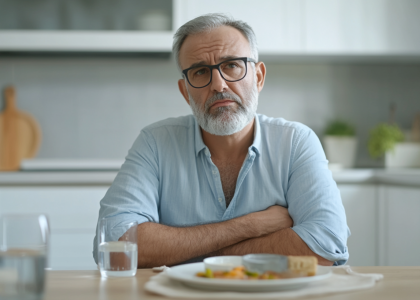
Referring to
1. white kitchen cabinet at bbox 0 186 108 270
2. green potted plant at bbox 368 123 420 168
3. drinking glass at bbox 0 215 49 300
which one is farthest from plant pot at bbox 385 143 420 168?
A: drinking glass at bbox 0 215 49 300

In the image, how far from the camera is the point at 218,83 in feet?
4.92

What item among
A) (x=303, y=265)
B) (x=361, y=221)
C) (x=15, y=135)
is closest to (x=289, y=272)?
A: (x=303, y=265)

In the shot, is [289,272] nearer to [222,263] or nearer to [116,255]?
[222,263]

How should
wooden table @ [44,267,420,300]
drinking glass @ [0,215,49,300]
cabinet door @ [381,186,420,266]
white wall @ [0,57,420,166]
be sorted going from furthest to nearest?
white wall @ [0,57,420,166] < cabinet door @ [381,186,420,266] < wooden table @ [44,267,420,300] < drinking glass @ [0,215,49,300]

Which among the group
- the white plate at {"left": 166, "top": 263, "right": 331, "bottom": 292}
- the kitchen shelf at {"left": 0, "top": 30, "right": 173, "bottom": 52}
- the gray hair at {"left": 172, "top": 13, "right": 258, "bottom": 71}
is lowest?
the white plate at {"left": 166, "top": 263, "right": 331, "bottom": 292}

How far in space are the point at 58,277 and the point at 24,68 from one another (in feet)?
7.63

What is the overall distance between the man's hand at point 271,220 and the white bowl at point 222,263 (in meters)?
0.47

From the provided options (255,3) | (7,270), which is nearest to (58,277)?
(7,270)

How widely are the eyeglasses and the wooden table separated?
0.75 m

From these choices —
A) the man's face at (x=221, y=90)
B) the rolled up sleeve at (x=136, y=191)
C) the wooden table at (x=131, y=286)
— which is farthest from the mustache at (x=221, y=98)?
the wooden table at (x=131, y=286)

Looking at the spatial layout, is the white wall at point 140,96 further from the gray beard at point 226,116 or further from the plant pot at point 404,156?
the gray beard at point 226,116

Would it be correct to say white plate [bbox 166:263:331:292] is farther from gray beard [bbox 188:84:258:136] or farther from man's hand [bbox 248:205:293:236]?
gray beard [bbox 188:84:258:136]

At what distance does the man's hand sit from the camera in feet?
4.40

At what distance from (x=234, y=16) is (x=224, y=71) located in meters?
1.25
